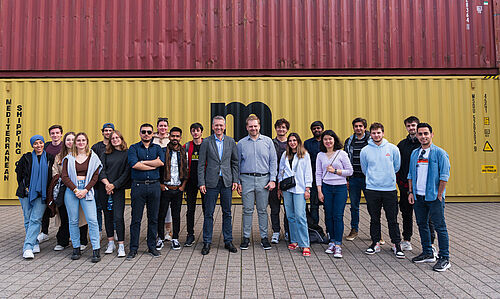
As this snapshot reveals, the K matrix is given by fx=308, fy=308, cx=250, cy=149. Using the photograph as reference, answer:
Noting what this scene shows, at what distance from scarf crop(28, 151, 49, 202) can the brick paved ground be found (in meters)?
0.86

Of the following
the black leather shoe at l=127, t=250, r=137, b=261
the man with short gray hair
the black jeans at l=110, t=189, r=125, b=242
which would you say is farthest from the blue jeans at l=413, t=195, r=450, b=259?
the black jeans at l=110, t=189, r=125, b=242

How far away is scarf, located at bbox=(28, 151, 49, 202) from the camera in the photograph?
13.7 ft

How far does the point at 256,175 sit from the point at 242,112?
11.6 feet

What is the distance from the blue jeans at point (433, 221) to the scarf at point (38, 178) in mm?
4995

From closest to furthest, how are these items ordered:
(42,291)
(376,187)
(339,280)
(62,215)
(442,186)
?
(42,291), (339,280), (442,186), (376,187), (62,215)

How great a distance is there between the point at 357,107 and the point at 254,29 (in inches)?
131

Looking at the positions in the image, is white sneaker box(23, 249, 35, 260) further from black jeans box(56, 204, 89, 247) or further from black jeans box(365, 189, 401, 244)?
black jeans box(365, 189, 401, 244)

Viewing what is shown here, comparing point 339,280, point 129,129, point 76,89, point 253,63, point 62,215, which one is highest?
point 253,63

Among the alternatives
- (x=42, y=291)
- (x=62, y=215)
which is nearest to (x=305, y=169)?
(x=42, y=291)

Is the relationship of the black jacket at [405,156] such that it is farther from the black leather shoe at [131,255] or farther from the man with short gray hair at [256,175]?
the black leather shoe at [131,255]

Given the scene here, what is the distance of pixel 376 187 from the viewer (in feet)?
13.7

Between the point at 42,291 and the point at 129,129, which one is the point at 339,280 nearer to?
the point at 42,291

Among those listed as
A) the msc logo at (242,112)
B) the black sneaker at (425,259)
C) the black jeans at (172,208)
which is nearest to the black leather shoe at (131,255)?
the black jeans at (172,208)

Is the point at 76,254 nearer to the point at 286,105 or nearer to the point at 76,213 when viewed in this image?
the point at 76,213
